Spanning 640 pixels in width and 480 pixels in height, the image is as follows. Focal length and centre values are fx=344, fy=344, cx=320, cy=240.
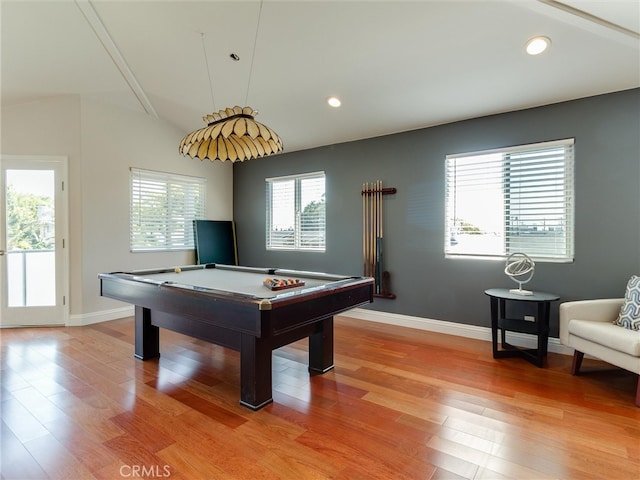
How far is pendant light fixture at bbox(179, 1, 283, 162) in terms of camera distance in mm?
2395

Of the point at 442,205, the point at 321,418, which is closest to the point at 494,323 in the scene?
the point at 442,205

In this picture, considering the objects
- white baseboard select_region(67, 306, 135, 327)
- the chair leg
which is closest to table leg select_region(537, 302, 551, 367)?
the chair leg

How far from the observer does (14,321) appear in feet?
14.0

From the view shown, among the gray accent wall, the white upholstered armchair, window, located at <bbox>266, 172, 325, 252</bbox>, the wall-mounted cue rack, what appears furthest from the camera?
window, located at <bbox>266, 172, 325, 252</bbox>

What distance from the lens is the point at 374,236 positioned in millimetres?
4621

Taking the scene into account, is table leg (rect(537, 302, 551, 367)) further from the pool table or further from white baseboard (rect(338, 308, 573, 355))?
the pool table

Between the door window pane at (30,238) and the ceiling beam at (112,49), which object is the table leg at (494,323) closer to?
the ceiling beam at (112,49)

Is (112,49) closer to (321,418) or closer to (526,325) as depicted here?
(321,418)

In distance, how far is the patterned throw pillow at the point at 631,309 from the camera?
8.81ft

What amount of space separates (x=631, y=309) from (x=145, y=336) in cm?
415

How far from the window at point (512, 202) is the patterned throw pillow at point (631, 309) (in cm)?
64

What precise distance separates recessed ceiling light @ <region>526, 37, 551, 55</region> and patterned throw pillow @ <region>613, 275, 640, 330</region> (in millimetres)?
2023

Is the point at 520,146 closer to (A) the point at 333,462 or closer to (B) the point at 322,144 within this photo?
(B) the point at 322,144

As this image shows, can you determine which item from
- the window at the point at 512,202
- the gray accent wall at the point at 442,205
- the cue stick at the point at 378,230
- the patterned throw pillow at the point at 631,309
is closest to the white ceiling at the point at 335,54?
the gray accent wall at the point at 442,205
